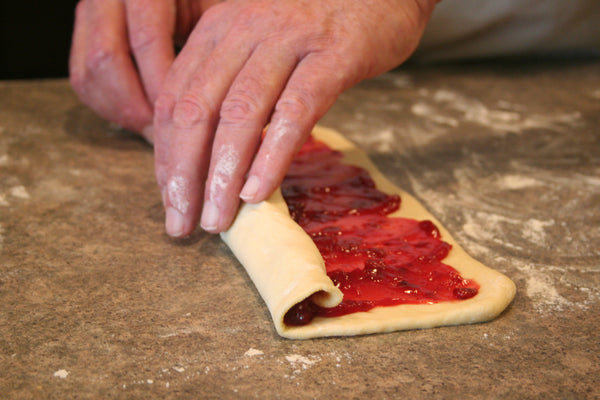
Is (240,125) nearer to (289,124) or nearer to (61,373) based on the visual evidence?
(289,124)

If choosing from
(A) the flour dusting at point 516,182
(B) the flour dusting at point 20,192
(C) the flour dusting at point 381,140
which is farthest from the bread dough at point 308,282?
(C) the flour dusting at point 381,140

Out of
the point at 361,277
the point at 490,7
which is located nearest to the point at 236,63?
the point at 361,277

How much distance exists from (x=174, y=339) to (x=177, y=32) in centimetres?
134

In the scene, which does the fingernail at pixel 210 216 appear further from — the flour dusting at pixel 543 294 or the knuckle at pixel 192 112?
the flour dusting at pixel 543 294

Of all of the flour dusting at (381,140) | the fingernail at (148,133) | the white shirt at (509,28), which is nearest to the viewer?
the fingernail at (148,133)

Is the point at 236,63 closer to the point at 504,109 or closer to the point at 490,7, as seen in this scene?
the point at 504,109

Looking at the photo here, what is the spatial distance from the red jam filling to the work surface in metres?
0.09

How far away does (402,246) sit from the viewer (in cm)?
159

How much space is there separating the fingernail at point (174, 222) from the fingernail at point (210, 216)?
76 millimetres

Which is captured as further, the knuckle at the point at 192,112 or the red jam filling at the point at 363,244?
the knuckle at the point at 192,112

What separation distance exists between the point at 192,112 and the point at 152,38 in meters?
0.64

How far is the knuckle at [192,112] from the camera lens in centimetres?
155

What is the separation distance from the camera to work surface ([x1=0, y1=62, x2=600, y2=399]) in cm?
120

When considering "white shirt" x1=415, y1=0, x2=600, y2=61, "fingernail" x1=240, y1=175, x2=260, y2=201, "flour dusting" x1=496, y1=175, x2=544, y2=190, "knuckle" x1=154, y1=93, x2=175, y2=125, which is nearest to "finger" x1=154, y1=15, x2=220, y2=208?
"knuckle" x1=154, y1=93, x2=175, y2=125
